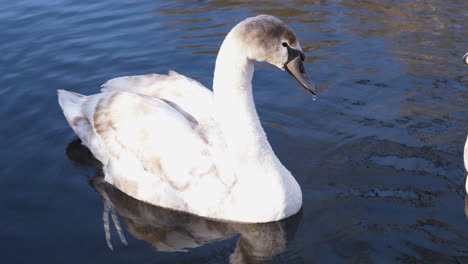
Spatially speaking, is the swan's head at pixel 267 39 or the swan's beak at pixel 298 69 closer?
the swan's head at pixel 267 39

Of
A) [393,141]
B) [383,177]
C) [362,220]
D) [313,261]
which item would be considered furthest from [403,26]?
[313,261]

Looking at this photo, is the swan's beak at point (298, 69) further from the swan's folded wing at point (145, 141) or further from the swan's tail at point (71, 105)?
the swan's tail at point (71, 105)

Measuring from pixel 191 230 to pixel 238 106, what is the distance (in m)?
1.28

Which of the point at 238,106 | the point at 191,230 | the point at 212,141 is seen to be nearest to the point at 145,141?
the point at 212,141

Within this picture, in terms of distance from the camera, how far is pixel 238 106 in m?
5.86

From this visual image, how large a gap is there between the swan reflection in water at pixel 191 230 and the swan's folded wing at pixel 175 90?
1.09 m

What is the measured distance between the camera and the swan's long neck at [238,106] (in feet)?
18.5

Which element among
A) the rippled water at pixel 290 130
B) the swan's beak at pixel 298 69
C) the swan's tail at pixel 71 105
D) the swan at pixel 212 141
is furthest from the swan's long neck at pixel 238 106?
the swan's tail at pixel 71 105

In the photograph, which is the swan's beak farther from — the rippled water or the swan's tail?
the swan's tail

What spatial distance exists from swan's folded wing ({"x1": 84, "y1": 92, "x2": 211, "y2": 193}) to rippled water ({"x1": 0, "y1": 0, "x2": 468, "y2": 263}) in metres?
0.36

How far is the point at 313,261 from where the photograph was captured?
555 centimetres

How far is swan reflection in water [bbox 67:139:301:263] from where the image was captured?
581 cm

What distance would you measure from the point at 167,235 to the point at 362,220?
6.08 ft

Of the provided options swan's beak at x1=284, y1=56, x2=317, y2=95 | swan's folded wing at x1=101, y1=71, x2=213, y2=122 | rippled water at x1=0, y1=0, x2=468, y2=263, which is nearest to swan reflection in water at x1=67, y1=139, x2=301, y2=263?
rippled water at x1=0, y1=0, x2=468, y2=263
